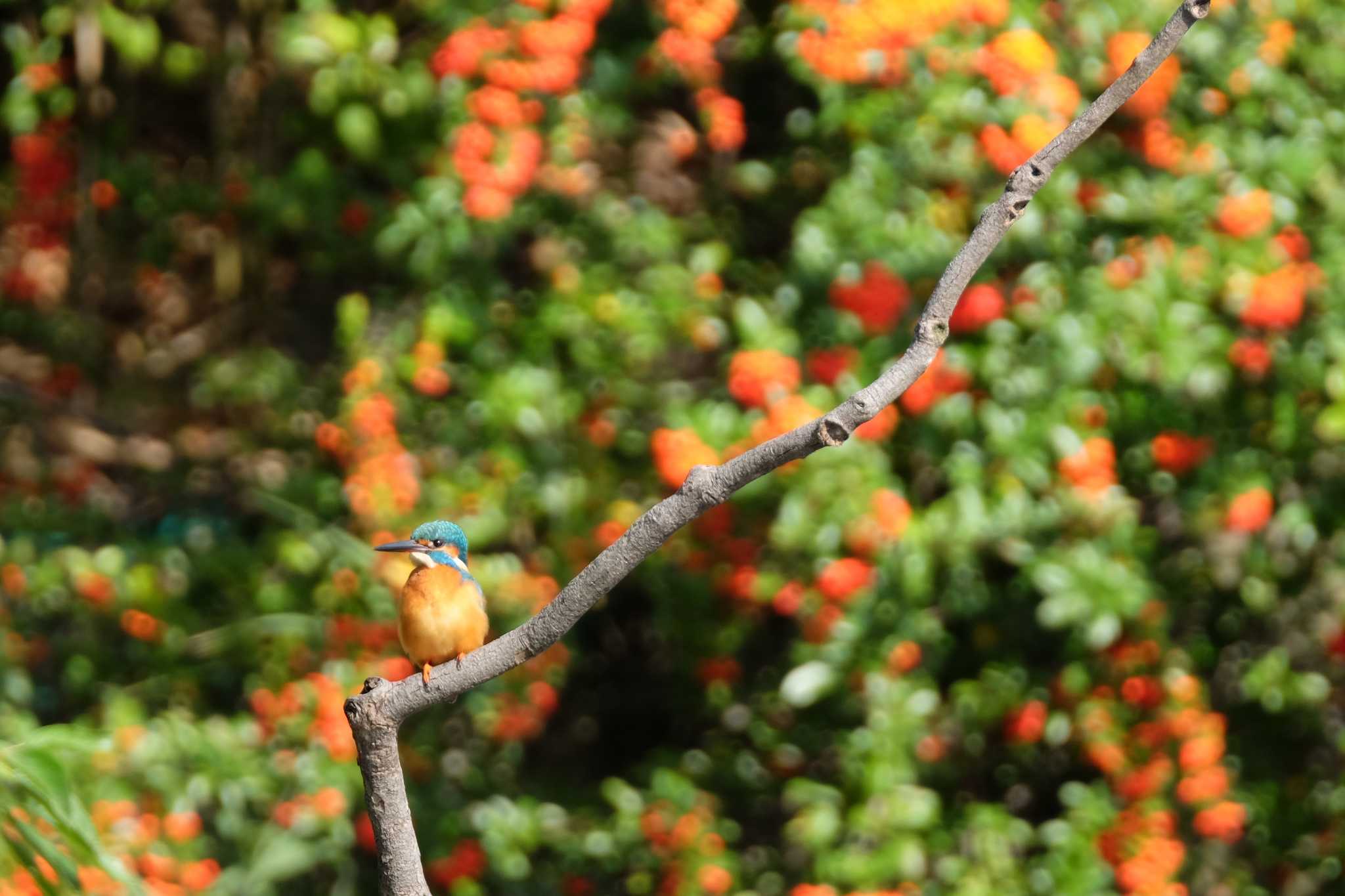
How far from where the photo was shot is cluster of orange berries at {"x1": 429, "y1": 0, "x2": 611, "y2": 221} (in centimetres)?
274

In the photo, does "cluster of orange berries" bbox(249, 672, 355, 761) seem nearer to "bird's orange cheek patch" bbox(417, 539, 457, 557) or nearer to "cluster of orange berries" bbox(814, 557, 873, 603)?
"cluster of orange berries" bbox(814, 557, 873, 603)

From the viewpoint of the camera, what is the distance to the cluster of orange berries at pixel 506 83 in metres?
2.74

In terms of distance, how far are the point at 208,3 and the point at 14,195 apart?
2.42ft

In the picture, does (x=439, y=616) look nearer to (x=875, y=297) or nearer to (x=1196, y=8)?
(x=1196, y=8)

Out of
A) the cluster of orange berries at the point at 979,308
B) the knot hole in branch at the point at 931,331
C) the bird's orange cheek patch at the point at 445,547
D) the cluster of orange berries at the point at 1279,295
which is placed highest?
the cluster of orange berries at the point at 979,308

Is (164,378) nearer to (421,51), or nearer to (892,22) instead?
(421,51)

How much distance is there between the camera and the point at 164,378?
4082 mm

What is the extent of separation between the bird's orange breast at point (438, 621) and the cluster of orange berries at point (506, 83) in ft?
5.70

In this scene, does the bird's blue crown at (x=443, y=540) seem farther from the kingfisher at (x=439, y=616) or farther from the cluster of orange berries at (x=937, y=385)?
the cluster of orange berries at (x=937, y=385)

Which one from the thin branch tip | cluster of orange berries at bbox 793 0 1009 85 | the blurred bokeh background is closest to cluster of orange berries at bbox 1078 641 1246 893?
the blurred bokeh background

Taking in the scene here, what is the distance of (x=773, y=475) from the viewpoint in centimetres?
255

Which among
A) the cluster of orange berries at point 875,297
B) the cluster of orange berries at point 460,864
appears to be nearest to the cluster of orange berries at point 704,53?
the cluster of orange berries at point 875,297

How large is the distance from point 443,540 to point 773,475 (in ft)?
4.46

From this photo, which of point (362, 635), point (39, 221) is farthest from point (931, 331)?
point (39, 221)
